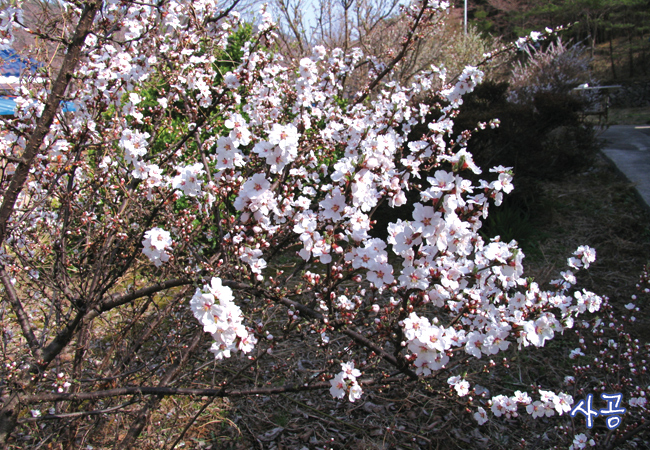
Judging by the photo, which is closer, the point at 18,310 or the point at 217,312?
the point at 217,312

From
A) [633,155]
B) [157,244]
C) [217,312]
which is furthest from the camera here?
[633,155]

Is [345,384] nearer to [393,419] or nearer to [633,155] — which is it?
[393,419]

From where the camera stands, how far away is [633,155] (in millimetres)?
8117

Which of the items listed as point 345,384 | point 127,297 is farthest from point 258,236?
point 127,297

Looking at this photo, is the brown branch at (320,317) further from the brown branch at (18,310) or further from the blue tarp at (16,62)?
the blue tarp at (16,62)

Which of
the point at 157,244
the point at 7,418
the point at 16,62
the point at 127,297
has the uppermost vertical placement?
the point at 16,62

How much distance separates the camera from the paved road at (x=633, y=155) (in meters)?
6.32

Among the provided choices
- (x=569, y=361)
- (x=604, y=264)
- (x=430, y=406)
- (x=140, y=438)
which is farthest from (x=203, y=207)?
(x=604, y=264)

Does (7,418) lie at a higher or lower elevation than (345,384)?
higher

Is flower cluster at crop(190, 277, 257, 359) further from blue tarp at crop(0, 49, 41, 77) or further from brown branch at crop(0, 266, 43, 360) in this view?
blue tarp at crop(0, 49, 41, 77)

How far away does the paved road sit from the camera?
20.7ft

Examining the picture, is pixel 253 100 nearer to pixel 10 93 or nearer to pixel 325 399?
pixel 10 93

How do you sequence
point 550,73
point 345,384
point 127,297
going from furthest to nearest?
point 550,73, point 127,297, point 345,384

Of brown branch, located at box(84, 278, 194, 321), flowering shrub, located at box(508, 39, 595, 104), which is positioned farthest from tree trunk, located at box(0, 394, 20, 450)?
flowering shrub, located at box(508, 39, 595, 104)
